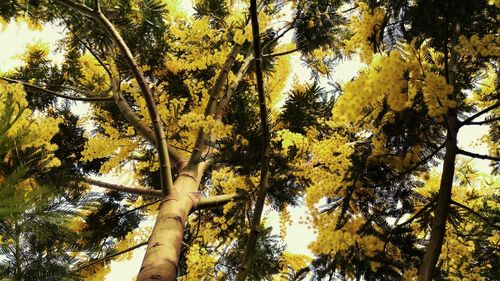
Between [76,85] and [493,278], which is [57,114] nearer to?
[76,85]

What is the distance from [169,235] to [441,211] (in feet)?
6.59

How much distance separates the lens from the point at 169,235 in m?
3.34

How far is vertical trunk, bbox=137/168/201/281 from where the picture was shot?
2980 mm

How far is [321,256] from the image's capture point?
3.42m

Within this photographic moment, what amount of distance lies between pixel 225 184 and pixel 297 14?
243cm

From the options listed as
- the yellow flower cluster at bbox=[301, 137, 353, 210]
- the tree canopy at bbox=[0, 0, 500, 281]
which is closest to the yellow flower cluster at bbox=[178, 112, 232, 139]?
the tree canopy at bbox=[0, 0, 500, 281]

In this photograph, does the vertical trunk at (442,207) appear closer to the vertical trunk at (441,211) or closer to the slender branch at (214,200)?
the vertical trunk at (441,211)

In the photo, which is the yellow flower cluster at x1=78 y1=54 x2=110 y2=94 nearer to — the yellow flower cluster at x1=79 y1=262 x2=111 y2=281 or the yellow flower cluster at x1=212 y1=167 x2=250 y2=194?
the yellow flower cluster at x1=79 y1=262 x2=111 y2=281

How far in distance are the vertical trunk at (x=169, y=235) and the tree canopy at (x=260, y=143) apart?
0.05ft

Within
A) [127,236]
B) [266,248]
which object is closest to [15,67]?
[127,236]

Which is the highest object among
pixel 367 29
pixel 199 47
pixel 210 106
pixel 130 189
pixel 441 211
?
pixel 199 47

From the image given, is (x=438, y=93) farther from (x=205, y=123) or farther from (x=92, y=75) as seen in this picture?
(x=92, y=75)

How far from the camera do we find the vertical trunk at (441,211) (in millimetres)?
1956

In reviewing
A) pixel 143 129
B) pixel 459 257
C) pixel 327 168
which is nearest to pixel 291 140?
pixel 327 168
